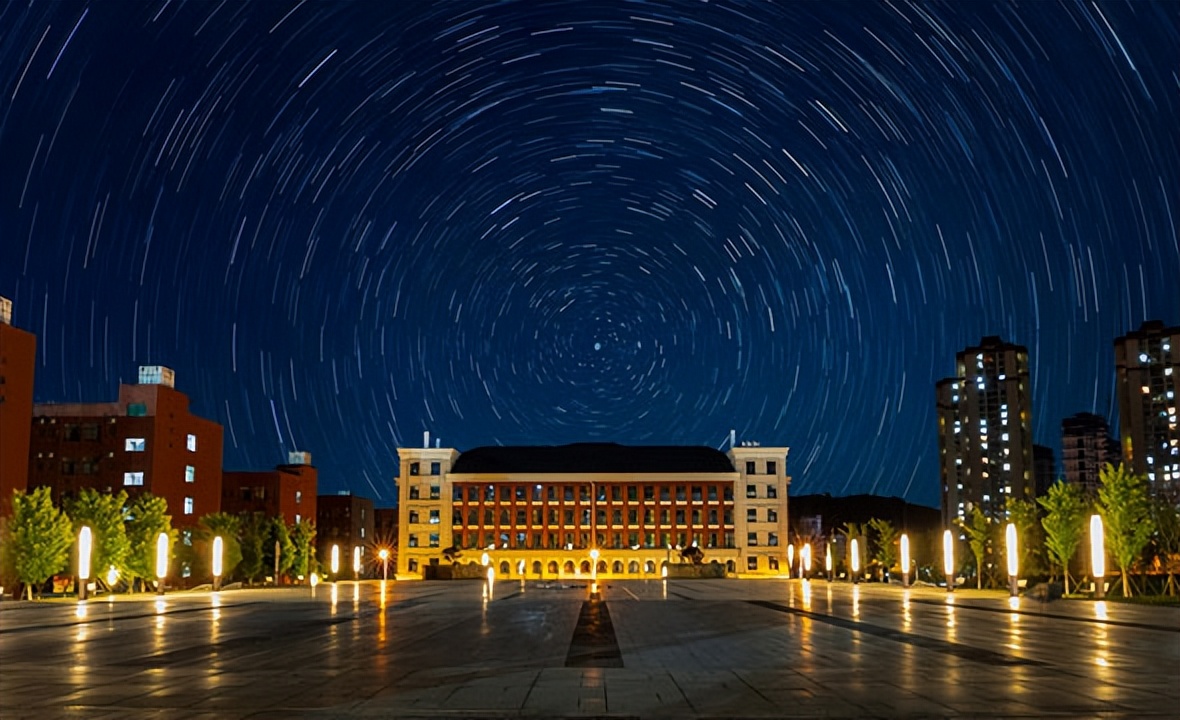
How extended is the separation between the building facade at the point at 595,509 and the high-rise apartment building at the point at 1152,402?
202ft

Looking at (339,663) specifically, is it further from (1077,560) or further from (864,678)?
(1077,560)

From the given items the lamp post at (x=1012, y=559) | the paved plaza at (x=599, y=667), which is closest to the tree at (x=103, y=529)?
the paved plaza at (x=599, y=667)

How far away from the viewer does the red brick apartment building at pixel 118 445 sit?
105250mm

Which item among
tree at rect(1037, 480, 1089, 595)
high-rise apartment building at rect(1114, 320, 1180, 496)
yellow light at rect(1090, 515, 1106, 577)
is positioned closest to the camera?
yellow light at rect(1090, 515, 1106, 577)

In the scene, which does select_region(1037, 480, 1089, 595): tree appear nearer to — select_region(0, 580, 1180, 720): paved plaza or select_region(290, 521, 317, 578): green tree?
select_region(0, 580, 1180, 720): paved plaza

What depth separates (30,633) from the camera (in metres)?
29.5

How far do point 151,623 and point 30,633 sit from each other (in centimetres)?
484

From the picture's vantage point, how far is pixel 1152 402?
178 m

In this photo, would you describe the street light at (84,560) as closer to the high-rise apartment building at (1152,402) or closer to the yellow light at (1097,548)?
the yellow light at (1097,548)

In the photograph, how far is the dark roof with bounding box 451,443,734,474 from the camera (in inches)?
6412

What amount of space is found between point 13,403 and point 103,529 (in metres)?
16.8

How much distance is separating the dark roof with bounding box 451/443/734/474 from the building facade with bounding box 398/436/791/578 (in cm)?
31

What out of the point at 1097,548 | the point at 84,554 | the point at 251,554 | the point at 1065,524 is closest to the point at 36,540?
the point at 84,554

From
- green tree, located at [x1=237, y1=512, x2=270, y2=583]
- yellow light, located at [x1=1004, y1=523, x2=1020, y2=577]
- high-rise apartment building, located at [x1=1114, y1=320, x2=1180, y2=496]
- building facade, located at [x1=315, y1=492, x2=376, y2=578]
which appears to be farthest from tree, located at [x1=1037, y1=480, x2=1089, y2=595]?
building facade, located at [x1=315, y1=492, x2=376, y2=578]
